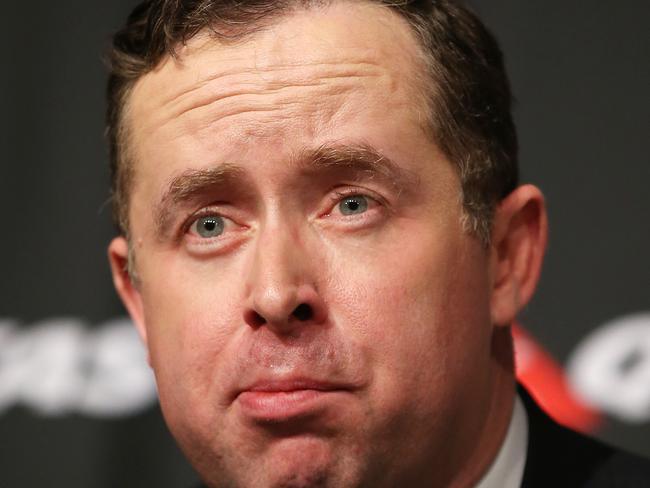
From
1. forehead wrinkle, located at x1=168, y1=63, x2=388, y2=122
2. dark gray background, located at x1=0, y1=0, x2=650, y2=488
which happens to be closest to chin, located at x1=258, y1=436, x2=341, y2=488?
forehead wrinkle, located at x1=168, y1=63, x2=388, y2=122

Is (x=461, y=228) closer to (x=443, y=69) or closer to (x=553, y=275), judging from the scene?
(x=443, y=69)

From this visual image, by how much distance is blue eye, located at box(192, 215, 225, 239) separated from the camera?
6.60 feet

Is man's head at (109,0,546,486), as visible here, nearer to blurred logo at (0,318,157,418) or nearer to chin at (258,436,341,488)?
chin at (258,436,341,488)

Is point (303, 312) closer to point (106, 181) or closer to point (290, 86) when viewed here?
point (290, 86)

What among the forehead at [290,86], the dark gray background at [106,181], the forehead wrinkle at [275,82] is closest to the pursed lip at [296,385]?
the forehead at [290,86]

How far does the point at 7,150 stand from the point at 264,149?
1761 mm

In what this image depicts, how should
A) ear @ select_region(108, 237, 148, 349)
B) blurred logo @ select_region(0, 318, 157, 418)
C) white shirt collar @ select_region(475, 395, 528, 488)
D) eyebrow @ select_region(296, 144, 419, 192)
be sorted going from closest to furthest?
1. eyebrow @ select_region(296, 144, 419, 192)
2. white shirt collar @ select_region(475, 395, 528, 488)
3. ear @ select_region(108, 237, 148, 349)
4. blurred logo @ select_region(0, 318, 157, 418)

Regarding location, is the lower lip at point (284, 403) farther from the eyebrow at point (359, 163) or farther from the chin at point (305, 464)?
the eyebrow at point (359, 163)

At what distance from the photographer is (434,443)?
1970 millimetres

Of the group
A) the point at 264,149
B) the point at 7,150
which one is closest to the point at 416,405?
the point at 264,149

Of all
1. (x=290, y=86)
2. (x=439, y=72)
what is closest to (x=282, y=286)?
(x=290, y=86)

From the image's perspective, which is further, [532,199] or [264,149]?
[532,199]

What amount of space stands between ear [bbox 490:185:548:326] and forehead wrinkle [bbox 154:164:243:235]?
566 millimetres

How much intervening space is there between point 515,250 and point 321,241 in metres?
0.49
